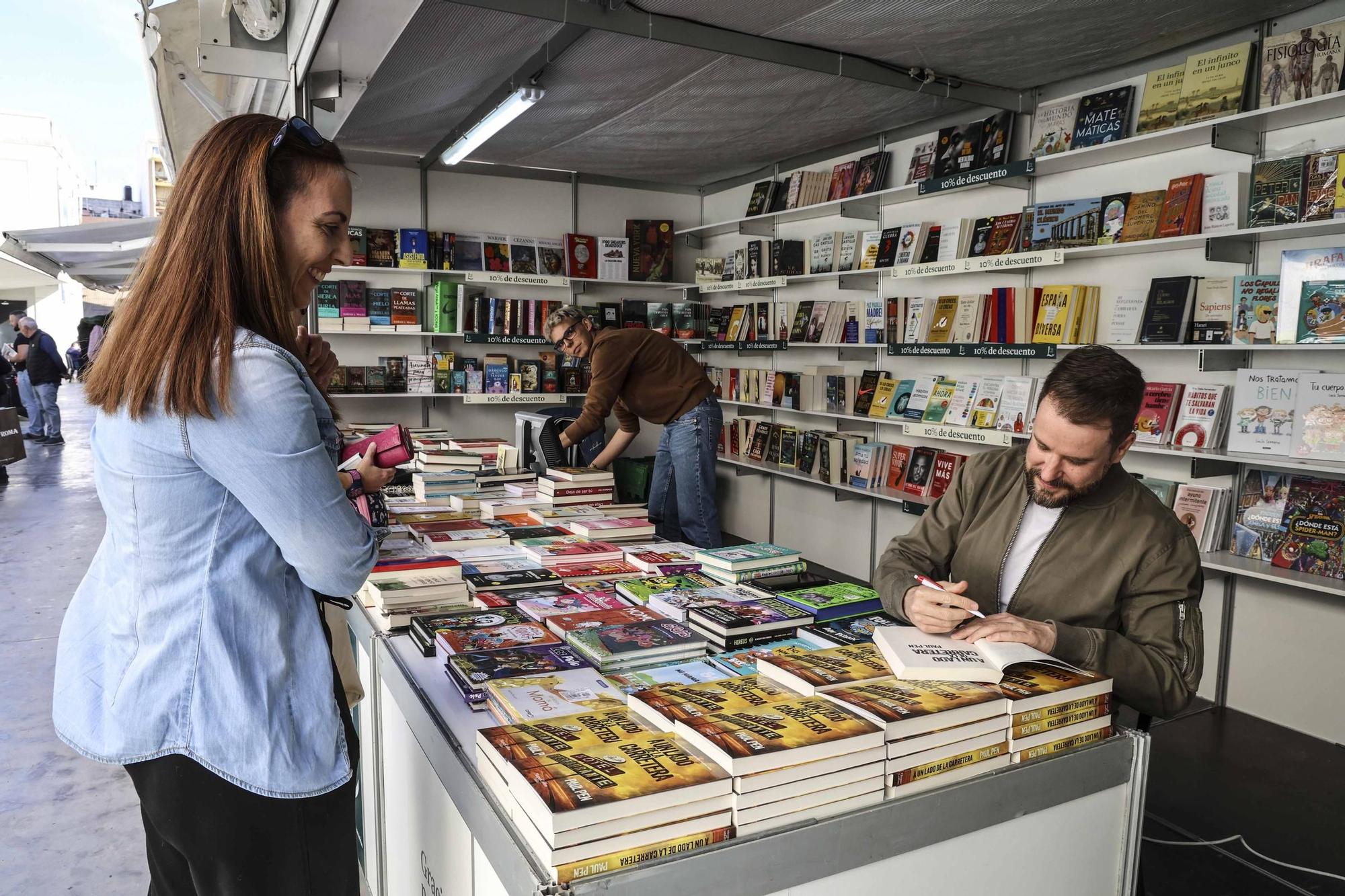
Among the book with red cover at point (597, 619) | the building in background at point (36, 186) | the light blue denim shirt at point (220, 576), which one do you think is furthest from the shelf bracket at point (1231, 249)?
the building in background at point (36, 186)

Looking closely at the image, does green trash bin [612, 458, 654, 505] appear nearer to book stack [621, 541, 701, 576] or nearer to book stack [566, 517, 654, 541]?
book stack [566, 517, 654, 541]

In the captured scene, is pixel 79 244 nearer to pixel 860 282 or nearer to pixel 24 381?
pixel 24 381

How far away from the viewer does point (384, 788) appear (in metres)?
1.95

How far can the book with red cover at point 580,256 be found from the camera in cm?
718

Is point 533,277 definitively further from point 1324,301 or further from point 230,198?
point 230,198

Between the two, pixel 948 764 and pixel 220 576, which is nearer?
pixel 220 576

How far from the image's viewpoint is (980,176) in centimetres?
451

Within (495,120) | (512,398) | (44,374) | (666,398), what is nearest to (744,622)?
(666,398)

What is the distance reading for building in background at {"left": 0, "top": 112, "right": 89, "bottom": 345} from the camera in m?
28.0

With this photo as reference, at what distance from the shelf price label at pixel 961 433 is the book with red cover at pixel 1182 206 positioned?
3.83ft

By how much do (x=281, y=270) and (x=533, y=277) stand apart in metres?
5.76

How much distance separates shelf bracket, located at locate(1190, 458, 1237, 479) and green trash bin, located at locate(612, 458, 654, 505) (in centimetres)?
409

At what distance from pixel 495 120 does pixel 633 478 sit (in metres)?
3.19

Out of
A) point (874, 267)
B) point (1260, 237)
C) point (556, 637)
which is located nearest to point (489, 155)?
point (874, 267)
